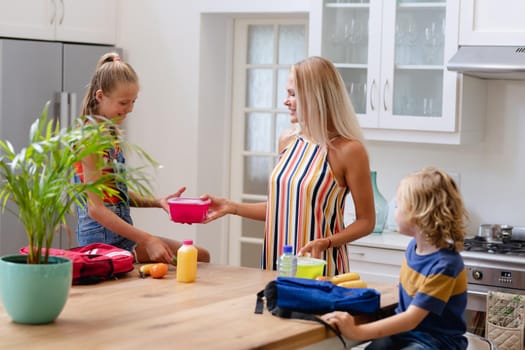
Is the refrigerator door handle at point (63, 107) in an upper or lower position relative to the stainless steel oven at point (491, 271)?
upper

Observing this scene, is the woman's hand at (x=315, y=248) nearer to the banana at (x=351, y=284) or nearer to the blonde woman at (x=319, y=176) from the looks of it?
the blonde woman at (x=319, y=176)

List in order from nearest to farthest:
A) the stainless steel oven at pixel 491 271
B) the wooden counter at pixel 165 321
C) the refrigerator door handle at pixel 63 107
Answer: the wooden counter at pixel 165 321 < the stainless steel oven at pixel 491 271 < the refrigerator door handle at pixel 63 107

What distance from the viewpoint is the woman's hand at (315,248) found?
3.08 m

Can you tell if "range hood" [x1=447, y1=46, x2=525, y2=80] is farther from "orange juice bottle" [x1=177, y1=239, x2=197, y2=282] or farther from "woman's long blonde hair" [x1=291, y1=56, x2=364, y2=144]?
"orange juice bottle" [x1=177, y1=239, x2=197, y2=282]

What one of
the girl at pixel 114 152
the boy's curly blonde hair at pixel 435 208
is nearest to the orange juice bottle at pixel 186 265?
the girl at pixel 114 152

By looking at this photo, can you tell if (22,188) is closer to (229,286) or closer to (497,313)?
(229,286)

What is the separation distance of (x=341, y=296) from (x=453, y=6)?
86.2 inches

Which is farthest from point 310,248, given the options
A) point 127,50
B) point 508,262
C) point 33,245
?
point 127,50

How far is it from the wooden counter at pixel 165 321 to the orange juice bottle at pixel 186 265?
27mm

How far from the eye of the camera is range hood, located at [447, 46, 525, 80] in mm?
4074

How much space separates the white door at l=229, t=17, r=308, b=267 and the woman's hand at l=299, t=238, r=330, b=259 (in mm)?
2206

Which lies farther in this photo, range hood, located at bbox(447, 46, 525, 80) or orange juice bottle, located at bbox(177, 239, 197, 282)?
range hood, located at bbox(447, 46, 525, 80)

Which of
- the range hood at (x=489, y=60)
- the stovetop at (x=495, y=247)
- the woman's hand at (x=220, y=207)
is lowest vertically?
the stovetop at (x=495, y=247)

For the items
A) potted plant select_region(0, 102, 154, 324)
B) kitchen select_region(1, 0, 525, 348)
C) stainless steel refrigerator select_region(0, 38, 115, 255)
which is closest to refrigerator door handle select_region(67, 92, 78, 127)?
stainless steel refrigerator select_region(0, 38, 115, 255)
